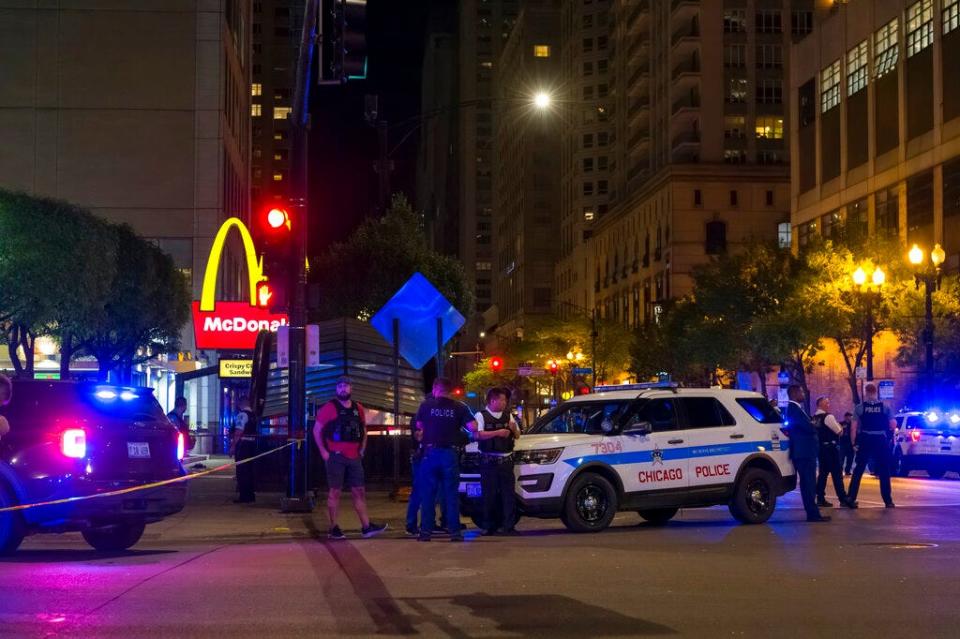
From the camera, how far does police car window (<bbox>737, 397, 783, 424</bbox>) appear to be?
18.2 metres

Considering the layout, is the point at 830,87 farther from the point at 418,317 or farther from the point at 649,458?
the point at 649,458

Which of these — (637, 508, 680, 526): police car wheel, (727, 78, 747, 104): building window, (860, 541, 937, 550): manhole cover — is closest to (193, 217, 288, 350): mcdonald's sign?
(637, 508, 680, 526): police car wheel

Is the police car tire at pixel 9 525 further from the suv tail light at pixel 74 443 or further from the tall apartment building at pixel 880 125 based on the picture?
the tall apartment building at pixel 880 125

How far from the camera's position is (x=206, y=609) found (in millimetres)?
9953

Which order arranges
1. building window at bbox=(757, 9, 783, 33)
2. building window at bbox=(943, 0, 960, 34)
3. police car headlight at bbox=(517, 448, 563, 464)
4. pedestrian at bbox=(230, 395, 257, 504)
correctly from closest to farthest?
police car headlight at bbox=(517, 448, 563, 464)
pedestrian at bbox=(230, 395, 257, 504)
building window at bbox=(943, 0, 960, 34)
building window at bbox=(757, 9, 783, 33)

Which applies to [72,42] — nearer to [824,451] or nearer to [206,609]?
[824,451]

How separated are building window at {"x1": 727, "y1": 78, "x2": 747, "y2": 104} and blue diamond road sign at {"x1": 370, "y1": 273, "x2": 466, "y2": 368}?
79638 mm

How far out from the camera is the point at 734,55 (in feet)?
328

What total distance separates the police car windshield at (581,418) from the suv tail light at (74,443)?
632 centimetres

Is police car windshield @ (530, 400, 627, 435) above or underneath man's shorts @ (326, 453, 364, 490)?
above

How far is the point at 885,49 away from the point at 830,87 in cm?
703

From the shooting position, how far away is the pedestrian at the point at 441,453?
609 inches

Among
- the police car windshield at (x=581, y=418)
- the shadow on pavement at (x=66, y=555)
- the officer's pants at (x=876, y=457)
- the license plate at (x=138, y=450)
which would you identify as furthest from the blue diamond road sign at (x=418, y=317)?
the shadow on pavement at (x=66, y=555)

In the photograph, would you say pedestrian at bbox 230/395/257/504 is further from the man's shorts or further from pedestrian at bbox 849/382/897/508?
pedestrian at bbox 849/382/897/508
